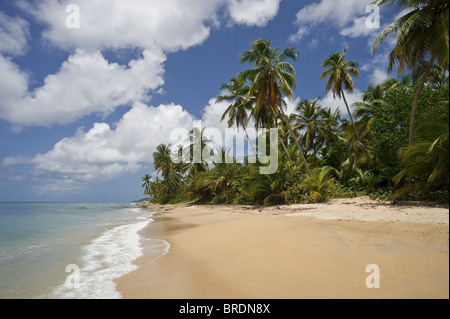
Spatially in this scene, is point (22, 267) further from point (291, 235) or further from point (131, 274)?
point (291, 235)

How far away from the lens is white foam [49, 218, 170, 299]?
3650 mm

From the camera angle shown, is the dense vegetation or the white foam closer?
the white foam

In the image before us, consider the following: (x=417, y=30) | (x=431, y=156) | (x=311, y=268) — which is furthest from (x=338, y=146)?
(x=311, y=268)

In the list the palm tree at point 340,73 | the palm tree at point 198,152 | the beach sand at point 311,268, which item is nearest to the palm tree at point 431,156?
the beach sand at point 311,268

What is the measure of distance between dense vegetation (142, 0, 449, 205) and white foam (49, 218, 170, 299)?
7.44 meters

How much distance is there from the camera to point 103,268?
5020 mm

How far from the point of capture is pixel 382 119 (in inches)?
518

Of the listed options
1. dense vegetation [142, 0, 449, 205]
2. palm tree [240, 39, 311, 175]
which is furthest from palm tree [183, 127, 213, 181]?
palm tree [240, 39, 311, 175]

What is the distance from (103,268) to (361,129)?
21180mm

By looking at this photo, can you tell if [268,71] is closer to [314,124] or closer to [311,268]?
[314,124]

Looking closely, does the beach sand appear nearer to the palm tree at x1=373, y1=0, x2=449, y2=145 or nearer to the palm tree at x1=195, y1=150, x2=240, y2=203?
the palm tree at x1=373, y1=0, x2=449, y2=145

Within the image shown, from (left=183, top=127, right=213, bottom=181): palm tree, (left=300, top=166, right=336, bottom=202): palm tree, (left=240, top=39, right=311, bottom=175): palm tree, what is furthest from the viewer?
(left=183, top=127, right=213, bottom=181): palm tree

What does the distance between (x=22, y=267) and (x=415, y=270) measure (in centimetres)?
785
